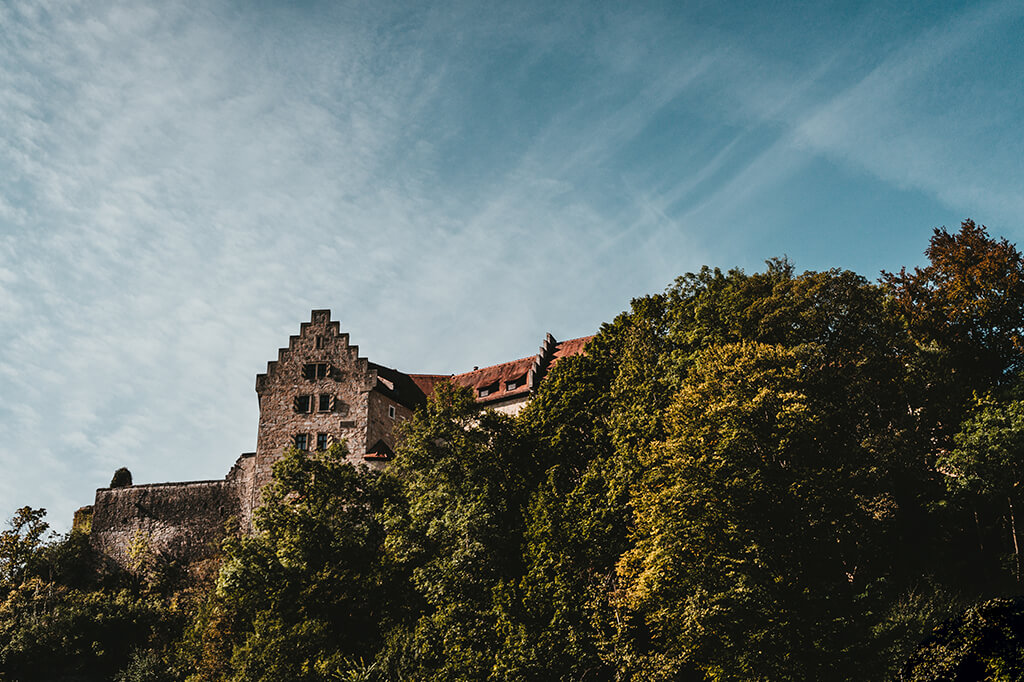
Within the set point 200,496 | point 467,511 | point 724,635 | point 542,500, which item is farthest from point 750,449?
point 200,496

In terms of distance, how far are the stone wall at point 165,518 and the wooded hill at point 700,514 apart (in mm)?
11151

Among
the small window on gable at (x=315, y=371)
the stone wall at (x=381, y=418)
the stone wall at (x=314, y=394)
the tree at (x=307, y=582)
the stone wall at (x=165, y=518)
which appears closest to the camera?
the tree at (x=307, y=582)

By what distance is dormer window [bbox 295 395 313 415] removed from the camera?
5569cm

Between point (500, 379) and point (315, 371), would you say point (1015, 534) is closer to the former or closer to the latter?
point (500, 379)

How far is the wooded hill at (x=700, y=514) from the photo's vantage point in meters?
27.9

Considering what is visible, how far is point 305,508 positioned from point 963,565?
2741 cm

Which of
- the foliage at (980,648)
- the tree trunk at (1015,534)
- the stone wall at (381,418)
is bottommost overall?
the foliage at (980,648)

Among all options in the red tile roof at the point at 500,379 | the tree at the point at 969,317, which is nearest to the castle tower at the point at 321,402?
the red tile roof at the point at 500,379

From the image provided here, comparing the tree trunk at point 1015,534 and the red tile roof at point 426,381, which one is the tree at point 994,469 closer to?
the tree trunk at point 1015,534

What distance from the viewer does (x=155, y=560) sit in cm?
5412

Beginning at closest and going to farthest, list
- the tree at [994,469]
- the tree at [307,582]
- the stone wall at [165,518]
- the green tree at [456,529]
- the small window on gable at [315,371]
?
the tree at [994,469] → the green tree at [456,529] → the tree at [307,582] → the stone wall at [165,518] → the small window on gable at [315,371]

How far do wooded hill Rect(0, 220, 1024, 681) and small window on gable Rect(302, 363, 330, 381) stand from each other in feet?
48.5

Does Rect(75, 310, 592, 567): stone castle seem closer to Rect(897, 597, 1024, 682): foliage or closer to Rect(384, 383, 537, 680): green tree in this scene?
Rect(384, 383, 537, 680): green tree

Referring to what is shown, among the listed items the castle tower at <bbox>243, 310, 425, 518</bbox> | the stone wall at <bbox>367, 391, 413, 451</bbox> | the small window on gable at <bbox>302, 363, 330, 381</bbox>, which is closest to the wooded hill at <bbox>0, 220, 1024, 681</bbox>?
the castle tower at <bbox>243, 310, 425, 518</bbox>
